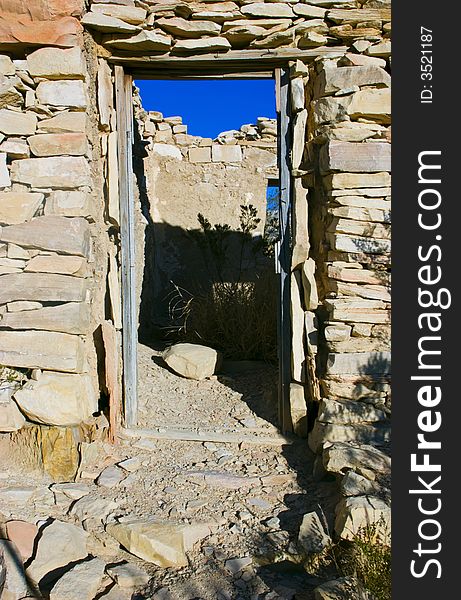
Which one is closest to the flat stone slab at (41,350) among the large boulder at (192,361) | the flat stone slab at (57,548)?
the flat stone slab at (57,548)

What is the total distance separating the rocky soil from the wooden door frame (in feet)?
1.03

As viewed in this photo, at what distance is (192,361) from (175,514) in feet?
6.15

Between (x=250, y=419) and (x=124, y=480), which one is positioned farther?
(x=250, y=419)

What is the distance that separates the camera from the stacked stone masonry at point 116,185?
3064 millimetres

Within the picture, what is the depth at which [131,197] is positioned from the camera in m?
3.64

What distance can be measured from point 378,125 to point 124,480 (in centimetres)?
260

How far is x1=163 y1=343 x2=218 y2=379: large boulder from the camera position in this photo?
448 centimetres

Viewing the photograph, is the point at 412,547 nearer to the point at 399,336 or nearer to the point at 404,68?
the point at 399,336

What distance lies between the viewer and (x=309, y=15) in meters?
3.20

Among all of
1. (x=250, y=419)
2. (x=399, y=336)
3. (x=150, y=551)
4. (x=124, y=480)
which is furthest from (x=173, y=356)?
(x=399, y=336)

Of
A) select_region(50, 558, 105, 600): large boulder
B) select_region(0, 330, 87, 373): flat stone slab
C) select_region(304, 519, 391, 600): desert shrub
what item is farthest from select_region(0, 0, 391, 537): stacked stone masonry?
select_region(50, 558, 105, 600): large boulder

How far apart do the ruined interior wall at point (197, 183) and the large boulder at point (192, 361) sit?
2069mm

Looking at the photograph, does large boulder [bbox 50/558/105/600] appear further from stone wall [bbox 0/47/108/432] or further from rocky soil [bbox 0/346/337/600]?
stone wall [bbox 0/47/108/432]

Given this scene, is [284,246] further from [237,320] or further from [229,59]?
[237,320]
